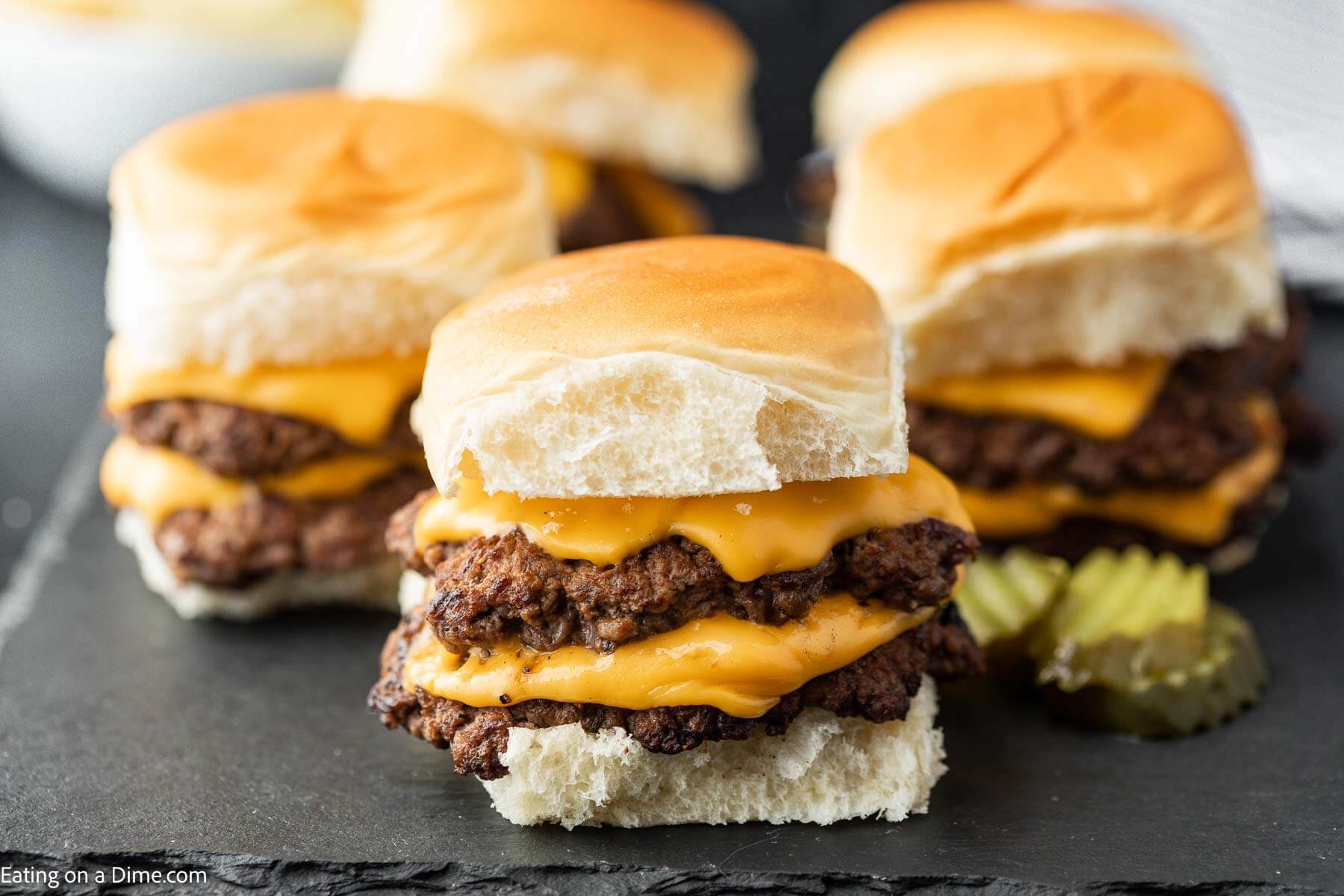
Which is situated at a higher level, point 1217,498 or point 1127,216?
point 1127,216

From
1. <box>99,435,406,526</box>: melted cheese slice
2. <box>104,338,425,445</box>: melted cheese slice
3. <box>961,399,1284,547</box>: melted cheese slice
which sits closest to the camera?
<box>104,338,425,445</box>: melted cheese slice

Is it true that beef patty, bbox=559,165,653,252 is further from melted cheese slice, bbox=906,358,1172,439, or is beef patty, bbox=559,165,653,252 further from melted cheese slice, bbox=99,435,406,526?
melted cheese slice, bbox=906,358,1172,439

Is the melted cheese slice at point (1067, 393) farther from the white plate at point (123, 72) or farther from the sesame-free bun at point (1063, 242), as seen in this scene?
the white plate at point (123, 72)

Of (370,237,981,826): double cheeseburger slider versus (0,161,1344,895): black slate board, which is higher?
(370,237,981,826): double cheeseburger slider

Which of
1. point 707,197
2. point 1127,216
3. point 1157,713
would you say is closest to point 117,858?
point 1157,713

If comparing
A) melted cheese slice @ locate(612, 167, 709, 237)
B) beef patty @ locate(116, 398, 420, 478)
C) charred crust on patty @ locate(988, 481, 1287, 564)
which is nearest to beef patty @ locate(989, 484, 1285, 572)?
charred crust on patty @ locate(988, 481, 1287, 564)

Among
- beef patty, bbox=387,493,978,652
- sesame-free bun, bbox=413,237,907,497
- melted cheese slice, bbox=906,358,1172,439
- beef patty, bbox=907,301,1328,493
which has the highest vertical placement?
sesame-free bun, bbox=413,237,907,497

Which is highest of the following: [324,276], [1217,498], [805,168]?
[324,276]

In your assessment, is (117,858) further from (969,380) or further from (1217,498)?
(1217,498)
